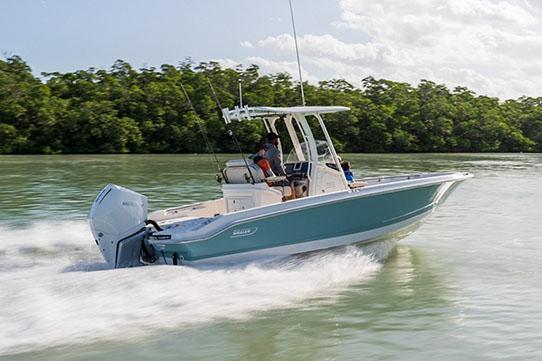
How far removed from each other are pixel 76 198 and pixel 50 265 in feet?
33.4

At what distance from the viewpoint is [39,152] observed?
5694cm

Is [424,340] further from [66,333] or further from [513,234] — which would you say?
[513,234]

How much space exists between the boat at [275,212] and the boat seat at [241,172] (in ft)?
0.04

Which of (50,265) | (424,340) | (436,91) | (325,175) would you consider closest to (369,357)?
(424,340)

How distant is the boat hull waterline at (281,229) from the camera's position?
8.59 meters

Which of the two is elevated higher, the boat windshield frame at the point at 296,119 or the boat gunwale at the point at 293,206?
the boat windshield frame at the point at 296,119

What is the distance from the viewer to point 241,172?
9.50 meters

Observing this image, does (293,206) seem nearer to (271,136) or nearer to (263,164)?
(263,164)

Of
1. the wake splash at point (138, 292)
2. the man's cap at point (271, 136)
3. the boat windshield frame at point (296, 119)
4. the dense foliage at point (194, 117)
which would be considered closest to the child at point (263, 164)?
the man's cap at point (271, 136)

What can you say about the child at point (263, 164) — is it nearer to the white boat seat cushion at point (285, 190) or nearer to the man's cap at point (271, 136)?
the white boat seat cushion at point (285, 190)

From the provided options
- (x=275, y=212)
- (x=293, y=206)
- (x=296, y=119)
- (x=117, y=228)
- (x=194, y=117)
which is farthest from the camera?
(x=194, y=117)

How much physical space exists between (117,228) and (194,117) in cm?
5469

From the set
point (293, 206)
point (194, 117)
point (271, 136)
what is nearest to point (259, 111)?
point (271, 136)

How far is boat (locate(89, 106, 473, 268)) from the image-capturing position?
8609 mm
